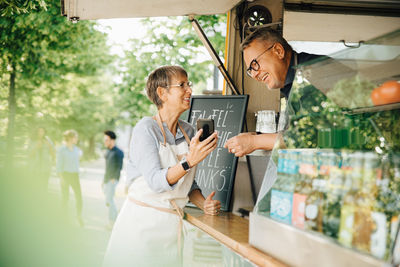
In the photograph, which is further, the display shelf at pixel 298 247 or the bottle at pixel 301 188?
the bottle at pixel 301 188

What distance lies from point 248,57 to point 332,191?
4.74ft

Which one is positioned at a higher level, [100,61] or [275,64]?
[100,61]

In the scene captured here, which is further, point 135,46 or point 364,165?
point 135,46

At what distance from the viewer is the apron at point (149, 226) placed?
232cm

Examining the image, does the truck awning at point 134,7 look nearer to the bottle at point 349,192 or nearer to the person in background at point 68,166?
the bottle at point 349,192

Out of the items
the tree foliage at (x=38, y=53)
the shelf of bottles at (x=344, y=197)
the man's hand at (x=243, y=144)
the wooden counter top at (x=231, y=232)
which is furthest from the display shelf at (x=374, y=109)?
the tree foliage at (x=38, y=53)

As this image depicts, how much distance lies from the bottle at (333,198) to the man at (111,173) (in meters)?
6.81

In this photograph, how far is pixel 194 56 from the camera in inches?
281

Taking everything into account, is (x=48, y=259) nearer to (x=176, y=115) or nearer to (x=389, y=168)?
(x=176, y=115)

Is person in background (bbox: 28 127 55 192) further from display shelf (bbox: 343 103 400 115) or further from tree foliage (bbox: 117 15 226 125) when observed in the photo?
display shelf (bbox: 343 103 400 115)

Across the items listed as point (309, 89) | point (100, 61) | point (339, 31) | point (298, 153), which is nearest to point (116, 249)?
point (298, 153)

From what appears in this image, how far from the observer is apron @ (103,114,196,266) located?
2.32 meters

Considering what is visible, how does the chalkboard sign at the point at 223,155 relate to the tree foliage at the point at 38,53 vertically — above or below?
below

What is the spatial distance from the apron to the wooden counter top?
0.62ft
